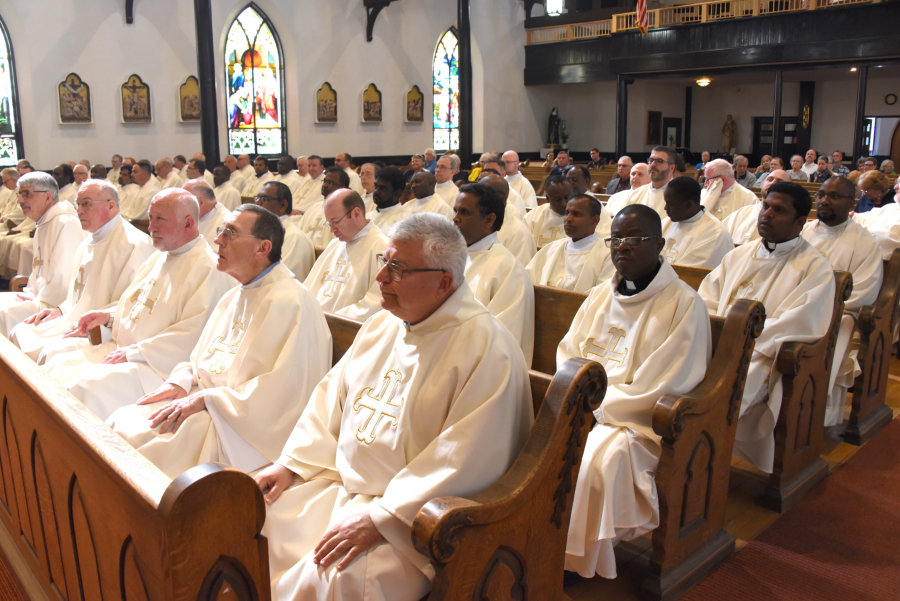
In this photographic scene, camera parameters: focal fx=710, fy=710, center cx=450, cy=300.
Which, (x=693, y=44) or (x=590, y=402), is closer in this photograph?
(x=590, y=402)

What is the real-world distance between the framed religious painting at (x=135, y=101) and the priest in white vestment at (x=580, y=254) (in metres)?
13.3

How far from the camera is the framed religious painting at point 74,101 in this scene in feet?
47.2

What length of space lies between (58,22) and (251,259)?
1418 cm

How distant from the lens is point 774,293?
3.76 m

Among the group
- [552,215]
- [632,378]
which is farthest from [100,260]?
[552,215]

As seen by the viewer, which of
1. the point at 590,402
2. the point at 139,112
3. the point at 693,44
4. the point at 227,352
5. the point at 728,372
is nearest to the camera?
the point at 590,402

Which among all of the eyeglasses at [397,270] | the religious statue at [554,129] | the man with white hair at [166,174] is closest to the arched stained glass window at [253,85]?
the man with white hair at [166,174]

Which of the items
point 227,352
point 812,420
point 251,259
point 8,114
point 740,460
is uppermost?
point 8,114

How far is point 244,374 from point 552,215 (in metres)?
4.20

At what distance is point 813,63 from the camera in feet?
50.9

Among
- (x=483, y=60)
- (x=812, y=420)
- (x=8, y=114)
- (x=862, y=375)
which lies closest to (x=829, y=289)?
(x=812, y=420)

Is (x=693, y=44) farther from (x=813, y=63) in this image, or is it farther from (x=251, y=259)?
(x=251, y=259)

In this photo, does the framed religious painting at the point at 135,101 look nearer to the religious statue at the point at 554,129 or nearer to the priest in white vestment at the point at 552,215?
the priest in white vestment at the point at 552,215

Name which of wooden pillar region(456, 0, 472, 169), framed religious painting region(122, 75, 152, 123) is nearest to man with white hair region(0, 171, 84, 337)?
framed religious painting region(122, 75, 152, 123)
